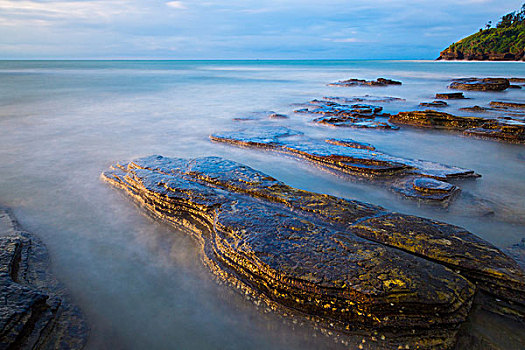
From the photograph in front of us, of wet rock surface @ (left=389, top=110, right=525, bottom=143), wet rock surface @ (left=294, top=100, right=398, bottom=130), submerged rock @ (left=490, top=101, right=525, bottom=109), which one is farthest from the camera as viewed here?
submerged rock @ (left=490, top=101, right=525, bottom=109)

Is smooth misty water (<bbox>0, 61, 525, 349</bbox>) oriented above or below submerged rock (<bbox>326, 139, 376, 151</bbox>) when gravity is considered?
below

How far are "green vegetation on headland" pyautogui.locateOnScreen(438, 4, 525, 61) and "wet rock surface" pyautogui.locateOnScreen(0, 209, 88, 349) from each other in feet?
335

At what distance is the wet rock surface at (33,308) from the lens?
1.79 metres

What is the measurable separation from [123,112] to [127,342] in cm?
1054

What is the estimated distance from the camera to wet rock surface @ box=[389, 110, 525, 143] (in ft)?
22.5

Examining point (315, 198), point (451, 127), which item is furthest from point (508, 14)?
point (315, 198)

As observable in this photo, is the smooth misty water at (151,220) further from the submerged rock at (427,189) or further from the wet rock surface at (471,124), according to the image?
the wet rock surface at (471,124)

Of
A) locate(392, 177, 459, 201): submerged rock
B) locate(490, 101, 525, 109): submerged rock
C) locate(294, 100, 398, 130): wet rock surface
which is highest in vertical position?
locate(490, 101, 525, 109): submerged rock

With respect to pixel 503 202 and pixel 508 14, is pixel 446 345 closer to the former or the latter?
pixel 503 202

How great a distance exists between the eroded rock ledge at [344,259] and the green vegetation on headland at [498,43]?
3932 inches

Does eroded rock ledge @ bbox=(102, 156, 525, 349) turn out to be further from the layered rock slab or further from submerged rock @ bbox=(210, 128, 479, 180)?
submerged rock @ bbox=(210, 128, 479, 180)

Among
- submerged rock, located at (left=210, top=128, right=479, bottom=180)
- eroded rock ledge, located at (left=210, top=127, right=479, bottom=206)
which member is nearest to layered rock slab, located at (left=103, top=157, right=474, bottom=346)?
eroded rock ledge, located at (left=210, top=127, right=479, bottom=206)

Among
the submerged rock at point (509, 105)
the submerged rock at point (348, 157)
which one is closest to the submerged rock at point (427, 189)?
the submerged rock at point (348, 157)

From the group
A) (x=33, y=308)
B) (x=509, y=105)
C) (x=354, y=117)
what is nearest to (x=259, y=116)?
(x=354, y=117)
